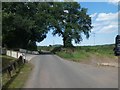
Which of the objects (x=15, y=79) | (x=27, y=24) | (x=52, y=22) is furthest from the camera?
(x=52, y=22)

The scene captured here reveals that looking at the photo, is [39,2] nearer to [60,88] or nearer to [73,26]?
[73,26]

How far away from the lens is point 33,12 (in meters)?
97.9

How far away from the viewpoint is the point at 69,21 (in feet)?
353

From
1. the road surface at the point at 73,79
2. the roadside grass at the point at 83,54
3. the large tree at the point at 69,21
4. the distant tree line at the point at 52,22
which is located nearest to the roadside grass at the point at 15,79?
the road surface at the point at 73,79

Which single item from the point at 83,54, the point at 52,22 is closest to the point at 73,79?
the point at 83,54

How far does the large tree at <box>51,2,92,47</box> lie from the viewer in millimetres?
104875

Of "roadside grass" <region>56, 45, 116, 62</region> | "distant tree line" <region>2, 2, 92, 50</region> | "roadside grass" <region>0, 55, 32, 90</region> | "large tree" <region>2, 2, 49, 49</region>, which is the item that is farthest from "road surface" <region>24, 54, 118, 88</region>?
"distant tree line" <region>2, 2, 92, 50</region>

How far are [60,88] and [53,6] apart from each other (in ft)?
294

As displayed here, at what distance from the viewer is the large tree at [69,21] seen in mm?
104875

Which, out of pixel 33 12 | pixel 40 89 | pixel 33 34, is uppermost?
pixel 33 12

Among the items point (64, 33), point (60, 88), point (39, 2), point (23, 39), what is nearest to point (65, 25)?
point (64, 33)

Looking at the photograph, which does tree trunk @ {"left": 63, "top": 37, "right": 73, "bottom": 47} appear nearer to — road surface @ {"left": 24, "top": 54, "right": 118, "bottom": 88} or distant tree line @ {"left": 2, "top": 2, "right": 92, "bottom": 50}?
distant tree line @ {"left": 2, "top": 2, "right": 92, "bottom": 50}

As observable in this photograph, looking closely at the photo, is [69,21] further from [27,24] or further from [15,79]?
[15,79]

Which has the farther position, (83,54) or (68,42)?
(68,42)
